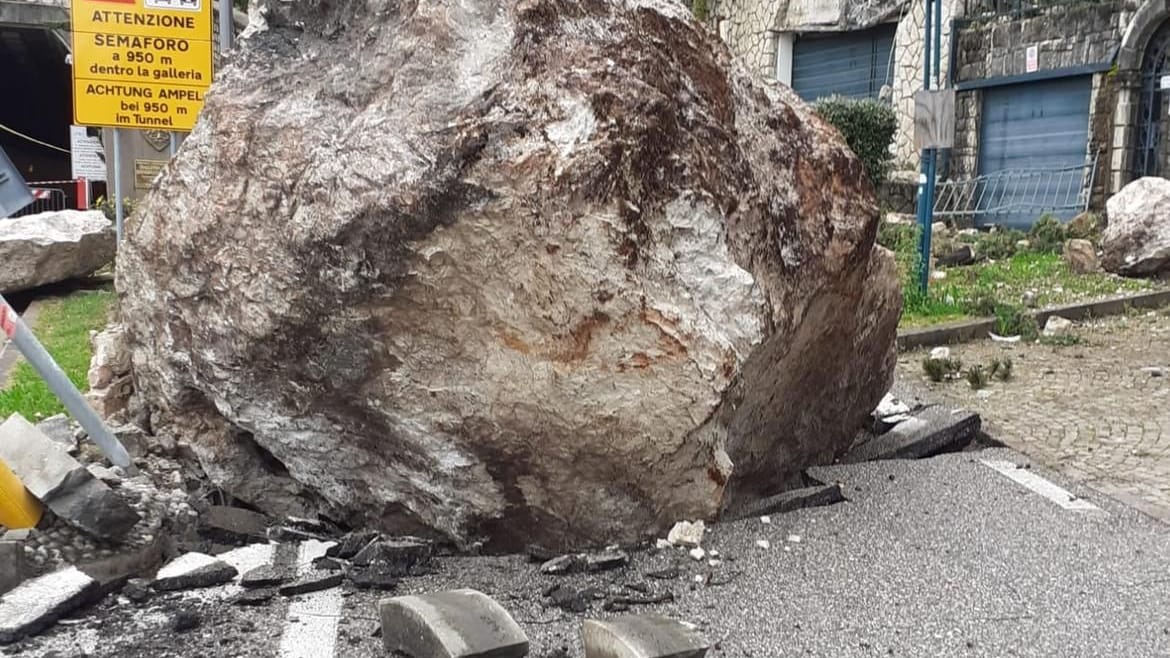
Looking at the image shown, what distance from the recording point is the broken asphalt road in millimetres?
3135

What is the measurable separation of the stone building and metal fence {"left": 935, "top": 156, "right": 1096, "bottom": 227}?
21mm

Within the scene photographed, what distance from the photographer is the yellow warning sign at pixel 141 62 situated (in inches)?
332

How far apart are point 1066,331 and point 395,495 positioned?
22.0 feet

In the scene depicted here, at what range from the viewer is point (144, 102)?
8656 mm

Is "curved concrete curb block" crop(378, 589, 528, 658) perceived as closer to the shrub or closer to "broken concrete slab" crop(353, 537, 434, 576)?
"broken concrete slab" crop(353, 537, 434, 576)

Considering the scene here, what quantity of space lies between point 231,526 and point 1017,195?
48.9ft

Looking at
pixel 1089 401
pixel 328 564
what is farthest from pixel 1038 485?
pixel 328 564

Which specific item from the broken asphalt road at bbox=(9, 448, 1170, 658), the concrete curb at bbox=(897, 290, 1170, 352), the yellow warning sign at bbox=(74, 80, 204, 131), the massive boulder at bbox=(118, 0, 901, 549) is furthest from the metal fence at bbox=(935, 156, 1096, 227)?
the massive boulder at bbox=(118, 0, 901, 549)

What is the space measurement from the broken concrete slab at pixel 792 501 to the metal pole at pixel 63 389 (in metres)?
2.29

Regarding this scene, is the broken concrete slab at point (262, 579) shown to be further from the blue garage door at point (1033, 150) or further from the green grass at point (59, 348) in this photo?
the blue garage door at point (1033, 150)

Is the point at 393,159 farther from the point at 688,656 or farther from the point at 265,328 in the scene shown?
the point at 688,656

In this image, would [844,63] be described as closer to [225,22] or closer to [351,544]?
[225,22]

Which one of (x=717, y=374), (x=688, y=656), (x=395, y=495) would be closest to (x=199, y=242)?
(x=395, y=495)

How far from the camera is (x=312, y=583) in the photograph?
348cm
